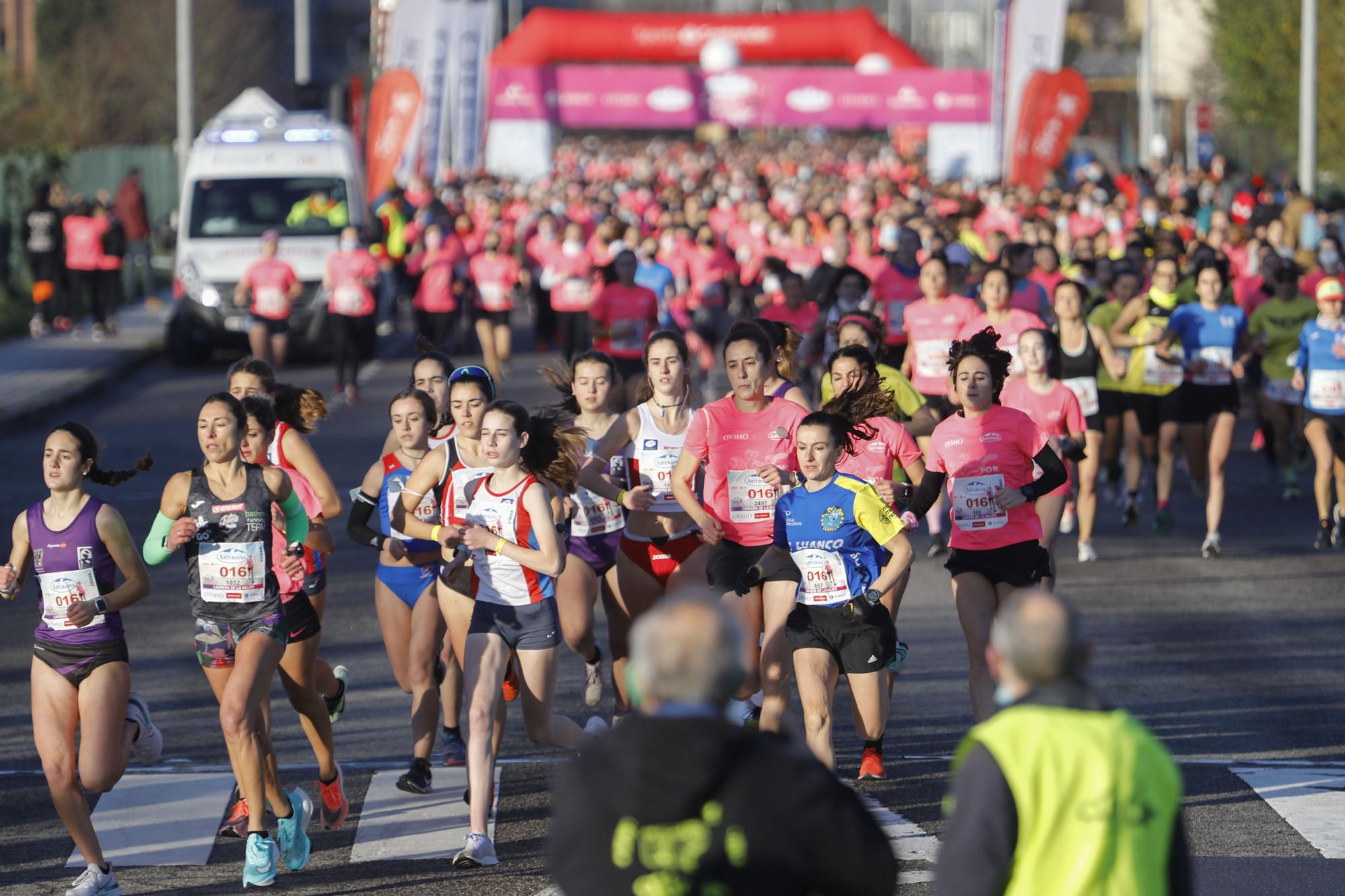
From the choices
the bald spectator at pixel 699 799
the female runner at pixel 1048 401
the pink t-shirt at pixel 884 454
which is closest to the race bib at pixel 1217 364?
the female runner at pixel 1048 401

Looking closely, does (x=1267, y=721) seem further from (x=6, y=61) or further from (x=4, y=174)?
(x=6, y=61)

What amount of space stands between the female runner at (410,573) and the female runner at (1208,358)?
6665 mm

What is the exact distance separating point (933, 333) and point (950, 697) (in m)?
3.65

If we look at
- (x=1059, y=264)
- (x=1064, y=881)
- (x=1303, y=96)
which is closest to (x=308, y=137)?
(x=1059, y=264)

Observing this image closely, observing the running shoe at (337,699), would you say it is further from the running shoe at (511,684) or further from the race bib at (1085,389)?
the race bib at (1085,389)

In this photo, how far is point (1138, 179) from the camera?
32.2 meters

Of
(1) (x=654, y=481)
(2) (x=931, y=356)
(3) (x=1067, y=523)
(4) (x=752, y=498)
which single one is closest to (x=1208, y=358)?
(3) (x=1067, y=523)

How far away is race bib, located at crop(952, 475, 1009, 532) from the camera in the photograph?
780 centimetres

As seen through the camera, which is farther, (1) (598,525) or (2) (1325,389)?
(2) (1325,389)

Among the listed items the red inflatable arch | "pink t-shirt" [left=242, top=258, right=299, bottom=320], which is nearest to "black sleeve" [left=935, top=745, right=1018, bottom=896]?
"pink t-shirt" [left=242, top=258, right=299, bottom=320]

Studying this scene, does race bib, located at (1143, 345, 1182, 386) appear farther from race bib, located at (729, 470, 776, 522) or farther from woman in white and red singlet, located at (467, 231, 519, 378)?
woman in white and red singlet, located at (467, 231, 519, 378)

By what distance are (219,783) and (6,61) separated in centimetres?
3229

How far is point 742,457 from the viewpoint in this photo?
313 inches

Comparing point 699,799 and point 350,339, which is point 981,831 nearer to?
point 699,799
